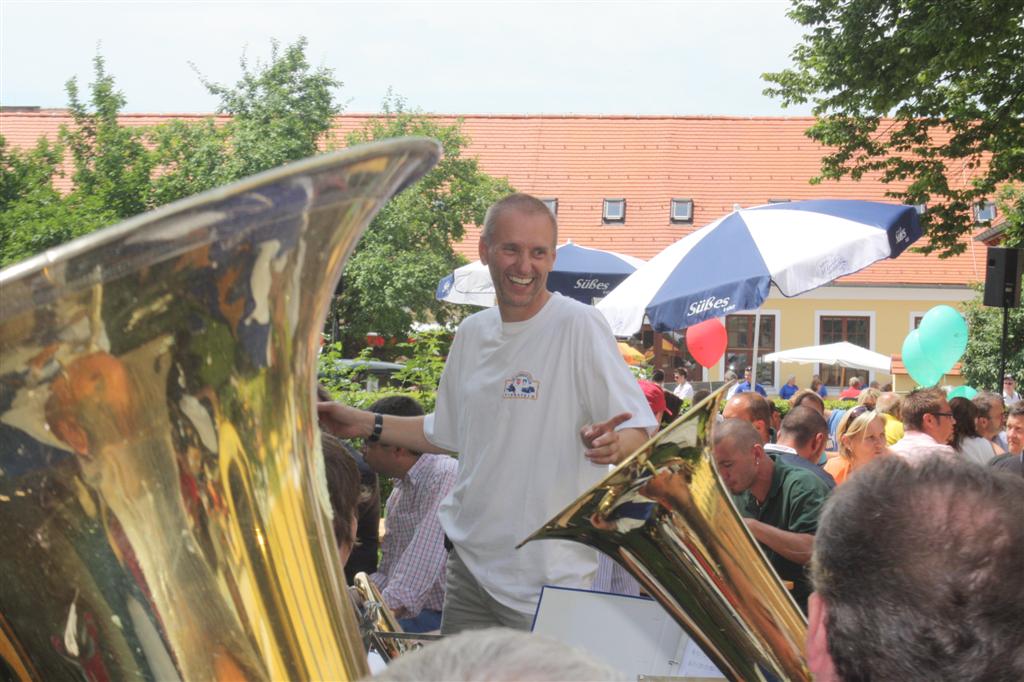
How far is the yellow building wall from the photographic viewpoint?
107 feet

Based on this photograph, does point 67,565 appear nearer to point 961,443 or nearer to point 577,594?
point 577,594

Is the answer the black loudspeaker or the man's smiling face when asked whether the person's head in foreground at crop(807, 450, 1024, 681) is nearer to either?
the man's smiling face

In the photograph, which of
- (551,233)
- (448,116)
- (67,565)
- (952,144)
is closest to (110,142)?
(952,144)

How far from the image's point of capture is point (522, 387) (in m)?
2.82

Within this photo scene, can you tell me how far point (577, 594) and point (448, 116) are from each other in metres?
37.6

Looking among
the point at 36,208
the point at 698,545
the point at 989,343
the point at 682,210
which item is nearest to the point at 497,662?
the point at 698,545

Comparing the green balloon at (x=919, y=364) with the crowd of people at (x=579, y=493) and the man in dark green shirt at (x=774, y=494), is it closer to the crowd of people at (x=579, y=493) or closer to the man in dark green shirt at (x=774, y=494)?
the crowd of people at (x=579, y=493)

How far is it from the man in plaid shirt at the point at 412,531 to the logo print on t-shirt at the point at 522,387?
1.03m

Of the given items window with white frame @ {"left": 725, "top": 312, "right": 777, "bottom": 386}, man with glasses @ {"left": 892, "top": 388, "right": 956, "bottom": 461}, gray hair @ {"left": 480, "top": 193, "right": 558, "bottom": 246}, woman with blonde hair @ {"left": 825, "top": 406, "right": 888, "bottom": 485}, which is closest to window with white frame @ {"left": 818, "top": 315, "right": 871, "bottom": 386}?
window with white frame @ {"left": 725, "top": 312, "right": 777, "bottom": 386}

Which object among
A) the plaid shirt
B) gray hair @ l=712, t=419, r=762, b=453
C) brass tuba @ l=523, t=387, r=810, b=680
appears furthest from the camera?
the plaid shirt

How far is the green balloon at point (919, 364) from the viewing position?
1026 centimetres

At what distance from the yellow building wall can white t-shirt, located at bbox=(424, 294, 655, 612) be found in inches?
1171

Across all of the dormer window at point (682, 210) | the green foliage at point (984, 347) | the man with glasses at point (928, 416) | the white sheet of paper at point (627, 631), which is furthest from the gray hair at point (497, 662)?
the dormer window at point (682, 210)

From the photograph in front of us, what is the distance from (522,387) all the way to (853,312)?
105 ft
